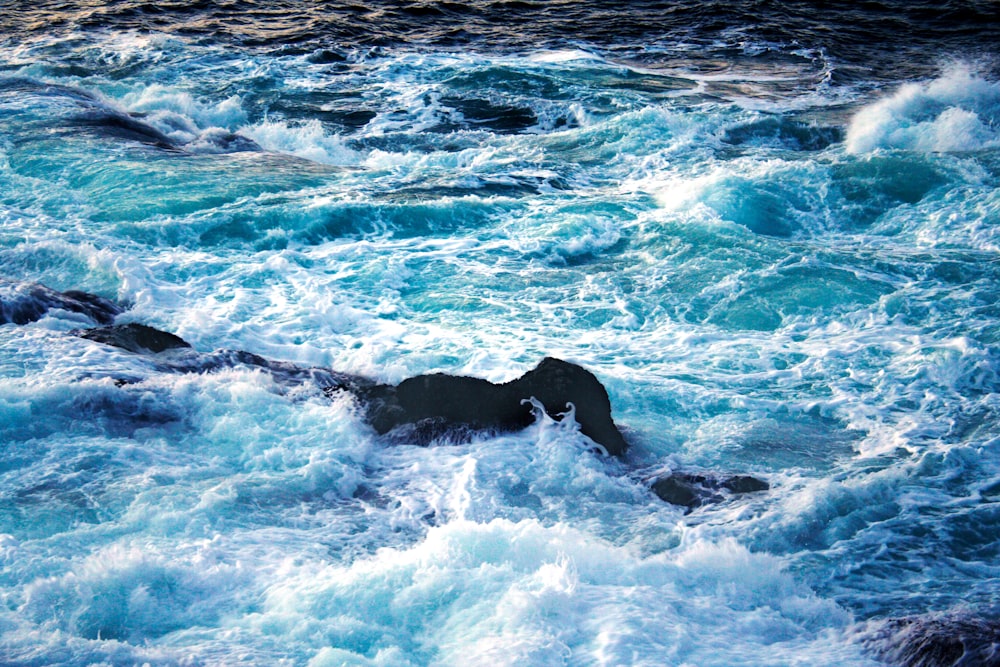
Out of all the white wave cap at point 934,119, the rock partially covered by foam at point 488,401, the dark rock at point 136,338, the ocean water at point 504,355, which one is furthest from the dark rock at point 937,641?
the white wave cap at point 934,119

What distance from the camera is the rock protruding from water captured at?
5984mm

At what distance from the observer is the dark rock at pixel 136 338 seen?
292 inches

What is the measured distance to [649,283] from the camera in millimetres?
9055

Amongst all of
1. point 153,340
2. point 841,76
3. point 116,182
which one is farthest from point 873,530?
point 841,76

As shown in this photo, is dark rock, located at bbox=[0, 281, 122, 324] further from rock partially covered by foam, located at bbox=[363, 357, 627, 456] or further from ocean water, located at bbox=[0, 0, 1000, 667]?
rock partially covered by foam, located at bbox=[363, 357, 627, 456]

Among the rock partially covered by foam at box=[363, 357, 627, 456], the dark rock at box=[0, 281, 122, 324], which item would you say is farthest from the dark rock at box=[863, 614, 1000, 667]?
the dark rock at box=[0, 281, 122, 324]

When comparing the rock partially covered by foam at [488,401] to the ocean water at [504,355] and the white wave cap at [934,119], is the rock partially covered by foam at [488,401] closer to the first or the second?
the ocean water at [504,355]

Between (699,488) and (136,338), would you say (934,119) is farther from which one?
(136,338)

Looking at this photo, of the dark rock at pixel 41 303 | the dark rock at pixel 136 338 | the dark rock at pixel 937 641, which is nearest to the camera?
the dark rock at pixel 937 641

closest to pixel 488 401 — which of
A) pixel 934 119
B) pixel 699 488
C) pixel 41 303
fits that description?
pixel 699 488

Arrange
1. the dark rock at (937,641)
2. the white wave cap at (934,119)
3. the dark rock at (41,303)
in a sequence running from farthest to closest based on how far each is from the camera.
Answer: the white wave cap at (934,119), the dark rock at (41,303), the dark rock at (937,641)

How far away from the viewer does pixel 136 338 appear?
24.6 ft

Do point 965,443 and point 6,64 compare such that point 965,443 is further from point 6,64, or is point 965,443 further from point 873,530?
point 6,64

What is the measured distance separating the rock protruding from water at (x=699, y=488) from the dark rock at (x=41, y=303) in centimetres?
495
